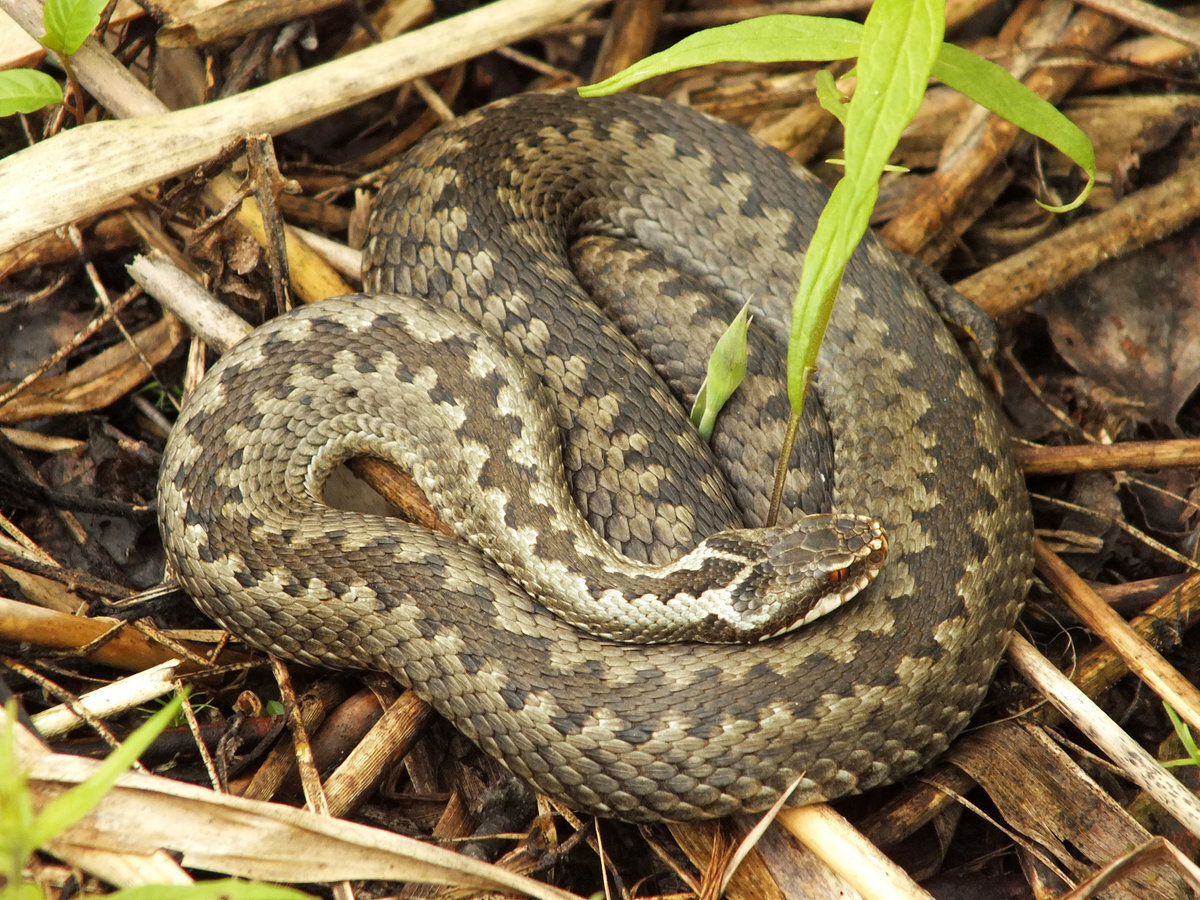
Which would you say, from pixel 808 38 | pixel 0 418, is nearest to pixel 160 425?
pixel 0 418

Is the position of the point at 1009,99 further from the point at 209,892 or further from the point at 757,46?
the point at 209,892

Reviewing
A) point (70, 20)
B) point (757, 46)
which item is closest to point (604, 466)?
point (757, 46)

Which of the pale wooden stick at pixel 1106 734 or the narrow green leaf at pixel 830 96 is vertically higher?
the narrow green leaf at pixel 830 96

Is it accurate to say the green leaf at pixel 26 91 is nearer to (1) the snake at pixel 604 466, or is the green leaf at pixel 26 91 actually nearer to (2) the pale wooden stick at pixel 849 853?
(1) the snake at pixel 604 466

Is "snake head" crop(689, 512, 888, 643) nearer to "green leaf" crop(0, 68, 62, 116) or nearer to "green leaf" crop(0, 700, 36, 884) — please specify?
"green leaf" crop(0, 700, 36, 884)

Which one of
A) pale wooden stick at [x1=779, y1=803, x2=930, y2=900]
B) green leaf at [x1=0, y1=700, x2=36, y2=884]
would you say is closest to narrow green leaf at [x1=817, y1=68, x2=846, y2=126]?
pale wooden stick at [x1=779, y1=803, x2=930, y2=900]

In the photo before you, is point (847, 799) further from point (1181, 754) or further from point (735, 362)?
point (735, 362)

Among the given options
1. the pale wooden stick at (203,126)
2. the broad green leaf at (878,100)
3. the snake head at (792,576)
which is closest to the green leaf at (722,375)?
the snake head at (792,576)
